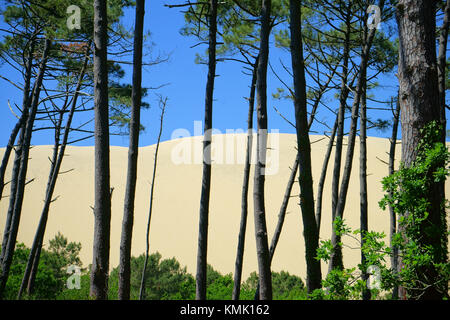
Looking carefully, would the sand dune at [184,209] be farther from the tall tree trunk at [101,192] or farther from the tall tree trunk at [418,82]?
the tall tree trunk at [418,82]

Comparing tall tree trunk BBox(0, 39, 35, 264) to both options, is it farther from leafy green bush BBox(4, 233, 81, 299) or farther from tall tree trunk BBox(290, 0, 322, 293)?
tall tree trunk BBox(290, 0, 322, 293)

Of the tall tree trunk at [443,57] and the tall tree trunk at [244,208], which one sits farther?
the tall tree trunk at [244,208]

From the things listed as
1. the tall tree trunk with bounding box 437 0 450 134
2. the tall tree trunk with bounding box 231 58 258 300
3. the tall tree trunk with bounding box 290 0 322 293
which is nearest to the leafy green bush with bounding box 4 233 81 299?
the tall tree trunk with bounding box 231 58 258 300

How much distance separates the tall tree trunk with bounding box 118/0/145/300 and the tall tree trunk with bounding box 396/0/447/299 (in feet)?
13.2

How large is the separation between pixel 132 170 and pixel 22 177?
5012 millimetres

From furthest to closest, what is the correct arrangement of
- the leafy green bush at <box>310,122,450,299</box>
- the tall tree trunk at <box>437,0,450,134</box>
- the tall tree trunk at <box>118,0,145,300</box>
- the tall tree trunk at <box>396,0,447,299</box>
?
the tall tree trunk at <box>437,0,450,134</box> → the tall tree trunk at <box>118,0,145,300</box> → the tall tree trunk at <box>396,0,447,299</box> → the leafy green bush at <box>310,122,450,299</box>

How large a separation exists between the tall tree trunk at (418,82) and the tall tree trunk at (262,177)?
233 centimetres

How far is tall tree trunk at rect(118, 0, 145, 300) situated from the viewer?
6180 millimetres

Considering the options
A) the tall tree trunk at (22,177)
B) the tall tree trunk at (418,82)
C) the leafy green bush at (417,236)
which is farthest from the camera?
the tall tree trunk at (22,177)

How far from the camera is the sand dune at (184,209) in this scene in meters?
26.5

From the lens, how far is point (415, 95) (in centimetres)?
431

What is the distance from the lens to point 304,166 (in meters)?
5.43

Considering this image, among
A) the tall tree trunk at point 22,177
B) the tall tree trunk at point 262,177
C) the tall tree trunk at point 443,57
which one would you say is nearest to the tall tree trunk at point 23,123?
the tall tree trunk at point 22,177
